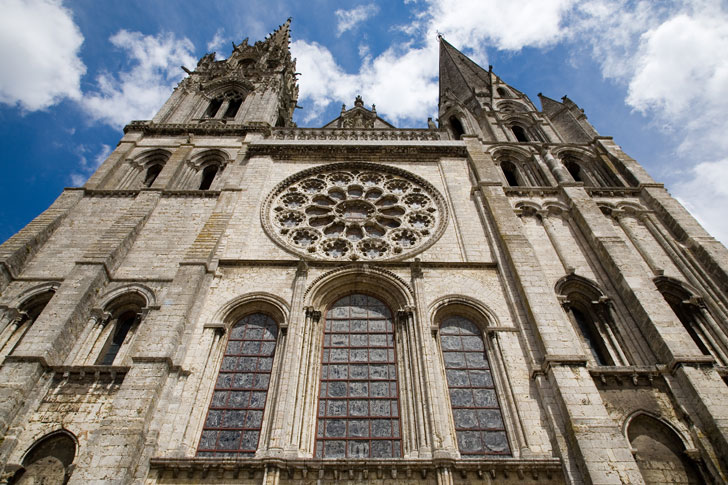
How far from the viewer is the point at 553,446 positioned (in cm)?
706

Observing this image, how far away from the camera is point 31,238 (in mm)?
10758

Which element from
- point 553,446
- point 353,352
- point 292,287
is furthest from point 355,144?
point 553,446

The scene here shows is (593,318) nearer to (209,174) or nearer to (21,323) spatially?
(21,323)

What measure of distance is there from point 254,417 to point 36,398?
11.5 feet

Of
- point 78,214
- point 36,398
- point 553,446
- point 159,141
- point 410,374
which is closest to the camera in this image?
point 553,446

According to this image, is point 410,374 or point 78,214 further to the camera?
point 78,214

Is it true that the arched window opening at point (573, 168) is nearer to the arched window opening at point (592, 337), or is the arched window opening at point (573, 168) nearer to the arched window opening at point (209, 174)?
the arched window opening at point (592, 337)

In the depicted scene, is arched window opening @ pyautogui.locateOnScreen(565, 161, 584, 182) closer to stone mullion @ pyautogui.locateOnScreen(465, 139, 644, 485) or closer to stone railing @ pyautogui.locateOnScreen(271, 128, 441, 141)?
stone railing @ pyautogui.locateOnScreen(271, 128, 441, 141)

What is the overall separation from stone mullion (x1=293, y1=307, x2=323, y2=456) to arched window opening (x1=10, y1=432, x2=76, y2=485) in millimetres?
3353

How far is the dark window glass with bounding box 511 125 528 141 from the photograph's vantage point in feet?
61.6

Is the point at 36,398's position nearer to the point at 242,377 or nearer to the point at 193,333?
the point at 193,333

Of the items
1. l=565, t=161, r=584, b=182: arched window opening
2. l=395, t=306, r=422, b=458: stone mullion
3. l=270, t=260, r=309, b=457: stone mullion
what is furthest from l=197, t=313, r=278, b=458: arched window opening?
l=565, t=161, r=584, b=182: arched window opening

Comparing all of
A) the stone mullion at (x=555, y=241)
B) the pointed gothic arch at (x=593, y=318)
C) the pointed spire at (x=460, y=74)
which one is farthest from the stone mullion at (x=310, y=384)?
the pointed spire at (x=460, y=74)

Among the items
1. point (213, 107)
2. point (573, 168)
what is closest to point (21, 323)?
point (213, 107)
